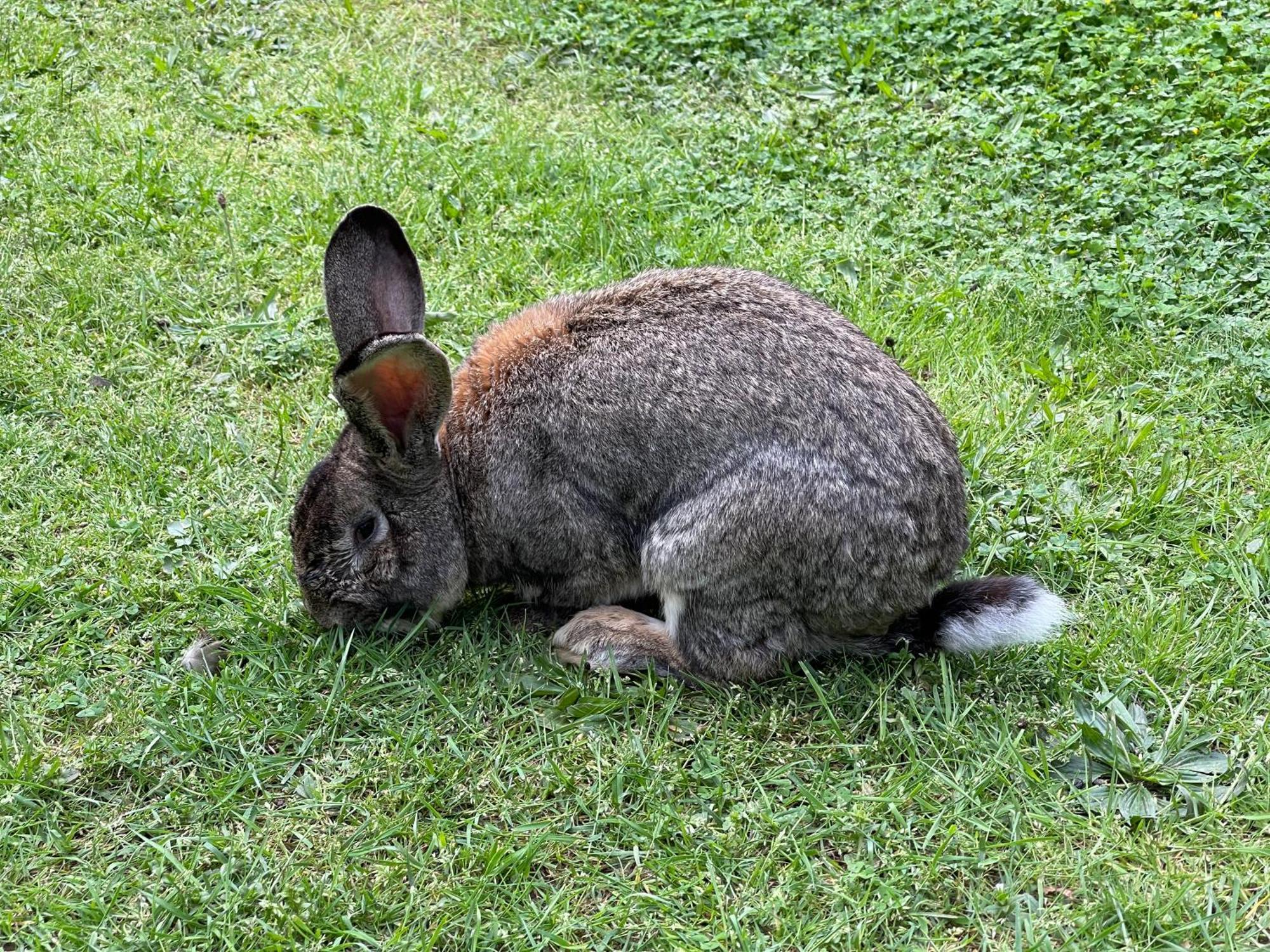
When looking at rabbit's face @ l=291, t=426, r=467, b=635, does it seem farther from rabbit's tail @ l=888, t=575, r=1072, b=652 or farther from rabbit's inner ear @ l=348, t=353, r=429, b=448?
rabbit's tail @ l=888, t=575, r=1072, b=652

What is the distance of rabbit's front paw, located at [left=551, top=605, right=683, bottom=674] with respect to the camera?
394cm

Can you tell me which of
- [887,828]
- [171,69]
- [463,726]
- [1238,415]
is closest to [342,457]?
[463,726]

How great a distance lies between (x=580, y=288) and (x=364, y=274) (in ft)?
4.79

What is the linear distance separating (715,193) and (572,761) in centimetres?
314

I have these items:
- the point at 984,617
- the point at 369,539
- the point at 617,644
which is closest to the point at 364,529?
the point at 369,539

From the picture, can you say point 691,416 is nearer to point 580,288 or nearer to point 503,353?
point 503,353

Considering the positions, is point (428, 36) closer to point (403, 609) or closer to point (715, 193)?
point (715, 193)

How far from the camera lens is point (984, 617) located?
12.4 ft

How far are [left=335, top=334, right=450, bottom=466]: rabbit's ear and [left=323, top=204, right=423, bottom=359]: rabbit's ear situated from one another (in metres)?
0.27

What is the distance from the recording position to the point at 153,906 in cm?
320

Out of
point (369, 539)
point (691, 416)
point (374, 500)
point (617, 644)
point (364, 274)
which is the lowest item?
point (617, 644)

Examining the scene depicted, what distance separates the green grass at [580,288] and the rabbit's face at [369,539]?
0.17 meters

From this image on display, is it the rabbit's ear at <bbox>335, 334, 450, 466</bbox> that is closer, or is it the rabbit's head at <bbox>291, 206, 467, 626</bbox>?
the rabbit's ear at <bbox>335, 334, 450, 466</bbox>

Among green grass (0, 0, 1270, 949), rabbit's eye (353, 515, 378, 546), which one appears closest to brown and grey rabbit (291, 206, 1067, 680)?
rabbit's eye (353, 515, 378, 546)
